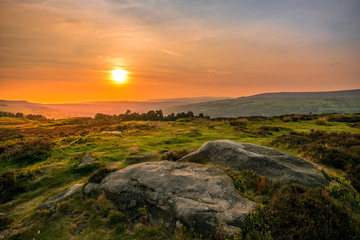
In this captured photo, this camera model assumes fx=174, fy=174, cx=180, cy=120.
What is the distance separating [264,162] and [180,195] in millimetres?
5608

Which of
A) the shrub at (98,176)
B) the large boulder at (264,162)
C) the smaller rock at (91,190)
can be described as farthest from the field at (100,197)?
the shrub at (98,176)

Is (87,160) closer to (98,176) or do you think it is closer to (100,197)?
(98,176)

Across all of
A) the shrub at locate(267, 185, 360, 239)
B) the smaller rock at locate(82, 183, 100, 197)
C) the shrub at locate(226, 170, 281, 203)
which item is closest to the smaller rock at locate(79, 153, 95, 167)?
the smaller rock at locate(82, 183, 100, 197)

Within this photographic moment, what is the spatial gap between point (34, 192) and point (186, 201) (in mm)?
10564

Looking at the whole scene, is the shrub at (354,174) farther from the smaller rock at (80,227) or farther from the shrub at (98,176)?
the shrub at (98,176)

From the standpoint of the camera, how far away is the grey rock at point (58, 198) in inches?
372

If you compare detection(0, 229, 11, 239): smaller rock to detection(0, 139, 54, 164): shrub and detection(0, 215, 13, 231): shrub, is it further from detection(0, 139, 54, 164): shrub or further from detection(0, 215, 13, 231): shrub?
detection(0, 139, 54, 164): shrub

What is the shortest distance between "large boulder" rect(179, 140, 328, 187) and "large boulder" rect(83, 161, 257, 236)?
174cm

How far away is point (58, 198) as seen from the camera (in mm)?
10078

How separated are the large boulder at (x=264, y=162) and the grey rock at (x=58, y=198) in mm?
7144

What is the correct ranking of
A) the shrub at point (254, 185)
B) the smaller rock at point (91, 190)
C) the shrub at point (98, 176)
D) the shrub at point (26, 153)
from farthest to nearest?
the shrub at point (26, 153)
the shrub at point (98, 176)
the smaller rock at point (91, 190)
the shrub at point (254, 185)

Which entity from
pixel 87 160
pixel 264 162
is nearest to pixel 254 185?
pixel 264 162

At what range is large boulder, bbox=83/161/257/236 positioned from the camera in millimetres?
6656

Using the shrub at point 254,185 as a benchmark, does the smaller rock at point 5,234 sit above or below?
below
